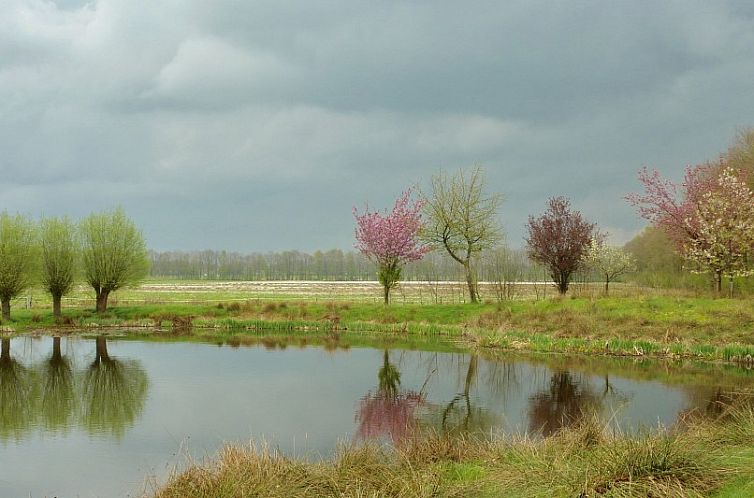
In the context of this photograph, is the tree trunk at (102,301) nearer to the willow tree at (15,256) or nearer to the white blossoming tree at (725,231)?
the willow tree at (15,256)

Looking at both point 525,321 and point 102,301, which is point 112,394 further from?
point 102,301

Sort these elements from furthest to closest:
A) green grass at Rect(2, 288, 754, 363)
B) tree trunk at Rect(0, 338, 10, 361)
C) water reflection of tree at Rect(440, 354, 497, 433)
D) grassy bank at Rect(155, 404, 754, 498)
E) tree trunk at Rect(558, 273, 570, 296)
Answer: tree trunk at Rect(558, 273, 570, 296) → tree trunk at Rect(0, 338, 10, 361) → green grass at Rect(2, 288, 754, 363) → water reflection of tree at Rect(440, 354, 497, 433) → grassy bank at Rect(155, 404, 754, 498)

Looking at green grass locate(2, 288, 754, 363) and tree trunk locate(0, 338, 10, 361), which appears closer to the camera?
green grass locate(2, 288, 754, 363)

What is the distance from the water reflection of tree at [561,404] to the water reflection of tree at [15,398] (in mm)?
10784

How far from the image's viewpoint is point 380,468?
8.26 meters

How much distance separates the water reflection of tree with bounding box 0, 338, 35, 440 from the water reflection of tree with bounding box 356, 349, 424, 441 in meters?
7.09

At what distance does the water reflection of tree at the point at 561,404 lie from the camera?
40.7ft

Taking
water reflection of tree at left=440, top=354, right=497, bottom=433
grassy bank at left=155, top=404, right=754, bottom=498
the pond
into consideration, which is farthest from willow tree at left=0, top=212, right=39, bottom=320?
grassy bank at left=155, top=404, right=754, bottom=498

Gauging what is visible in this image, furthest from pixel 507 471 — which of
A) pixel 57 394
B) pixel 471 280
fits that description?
pixel 471 280

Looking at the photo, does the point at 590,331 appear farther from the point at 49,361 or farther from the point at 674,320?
the point at 49,361

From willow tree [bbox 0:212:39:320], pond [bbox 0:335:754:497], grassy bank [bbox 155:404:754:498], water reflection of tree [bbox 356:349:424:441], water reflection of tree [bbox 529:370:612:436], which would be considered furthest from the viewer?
willow tree [bbox 0:212:39:320]

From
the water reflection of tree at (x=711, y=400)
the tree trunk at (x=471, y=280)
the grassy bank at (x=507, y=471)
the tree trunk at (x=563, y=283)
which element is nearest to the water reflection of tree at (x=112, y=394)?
the grassy bank at (x=507, y=471)

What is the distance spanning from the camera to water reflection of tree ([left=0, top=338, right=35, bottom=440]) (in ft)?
41.6

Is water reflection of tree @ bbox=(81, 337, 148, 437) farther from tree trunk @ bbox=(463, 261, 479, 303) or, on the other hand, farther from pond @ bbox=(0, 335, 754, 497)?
tree trunk @ bbox=(463, 261, 479, 303)
